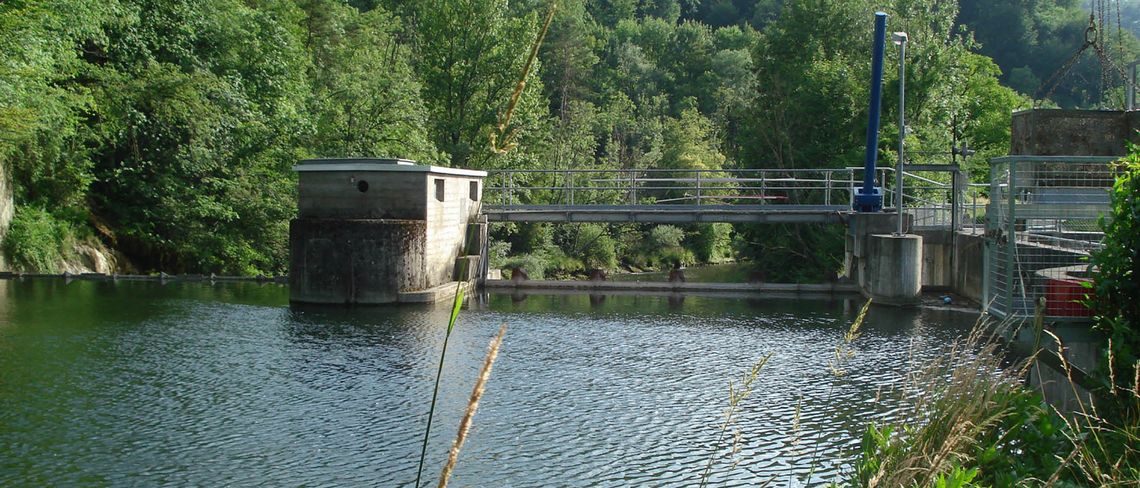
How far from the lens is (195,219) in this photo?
30.7 m

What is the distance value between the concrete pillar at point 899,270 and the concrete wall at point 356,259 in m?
10.2

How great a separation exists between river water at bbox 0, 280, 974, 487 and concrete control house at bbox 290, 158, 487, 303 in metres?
0.69

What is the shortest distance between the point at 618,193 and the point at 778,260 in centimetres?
1067

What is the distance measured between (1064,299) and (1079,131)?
760 cm

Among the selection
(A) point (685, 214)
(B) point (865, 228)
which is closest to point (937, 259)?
(B) point (865, 228)

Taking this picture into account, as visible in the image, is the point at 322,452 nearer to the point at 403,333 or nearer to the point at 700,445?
the point at 700,445

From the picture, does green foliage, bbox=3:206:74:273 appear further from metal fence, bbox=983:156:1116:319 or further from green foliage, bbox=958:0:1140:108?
green foliage, bbox=958:0:1140:108

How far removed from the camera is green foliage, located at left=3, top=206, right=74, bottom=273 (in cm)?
2648

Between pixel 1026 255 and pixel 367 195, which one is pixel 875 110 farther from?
pixel 1026 255

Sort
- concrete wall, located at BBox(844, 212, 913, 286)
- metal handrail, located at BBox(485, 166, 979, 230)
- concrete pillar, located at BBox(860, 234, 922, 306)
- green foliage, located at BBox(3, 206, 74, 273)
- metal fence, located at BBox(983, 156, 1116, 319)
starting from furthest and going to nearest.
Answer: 1. metal handrail, located at BBox(485, 166, 979, 230)
2. green foliage, located at BBox(3, 206, 74, 273)
3. concrete wall, located at BBox(844, 212, 913, 286)
4. concrete pillar, located at BBox(860, 234, 922, 306)
5. metal fence, located at BBox(983, 156, 1116, 319)

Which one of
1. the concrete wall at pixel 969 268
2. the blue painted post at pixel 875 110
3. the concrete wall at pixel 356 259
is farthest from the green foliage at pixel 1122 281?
the blue painted post at pixel 875 110

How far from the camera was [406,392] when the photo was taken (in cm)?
1375

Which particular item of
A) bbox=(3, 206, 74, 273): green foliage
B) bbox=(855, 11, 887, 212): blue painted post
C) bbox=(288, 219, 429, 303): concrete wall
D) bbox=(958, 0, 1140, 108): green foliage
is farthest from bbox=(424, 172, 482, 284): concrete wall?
bbox=(958, 0, 1140, 108): green foliage

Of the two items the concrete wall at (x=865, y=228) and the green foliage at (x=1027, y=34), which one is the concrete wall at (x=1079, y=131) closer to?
the concrete wall at (x=865, y=228)
